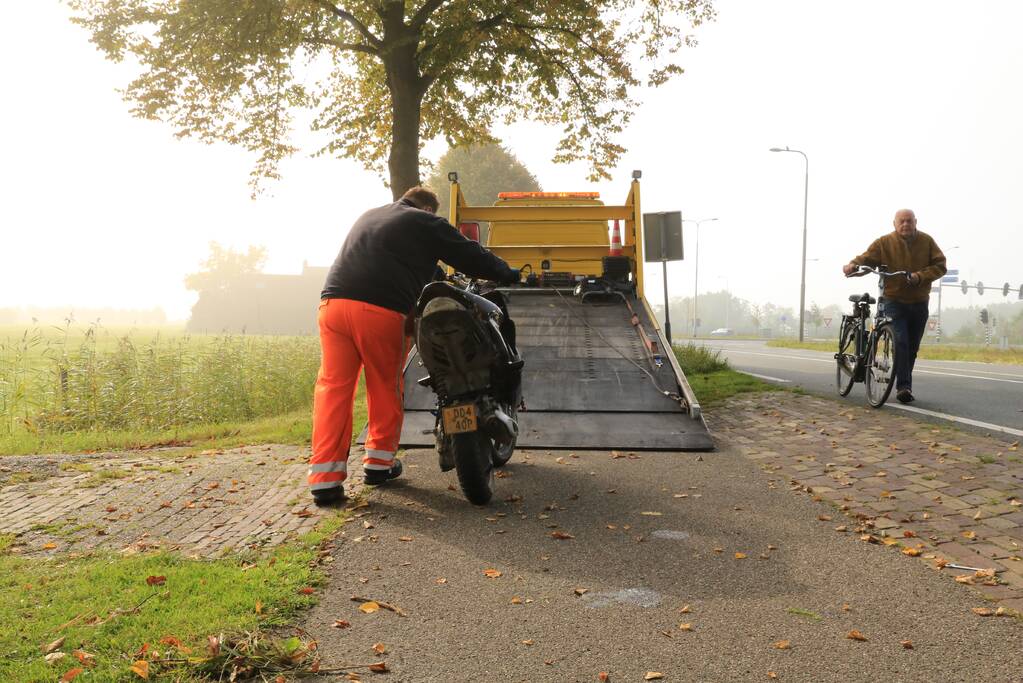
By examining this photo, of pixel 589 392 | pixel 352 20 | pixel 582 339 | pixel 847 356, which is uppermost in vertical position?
pixel 352 20

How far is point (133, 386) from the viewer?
35.6 feet

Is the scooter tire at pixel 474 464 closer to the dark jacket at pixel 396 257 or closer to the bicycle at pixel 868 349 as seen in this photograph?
the dark jacket at pixel 396 257

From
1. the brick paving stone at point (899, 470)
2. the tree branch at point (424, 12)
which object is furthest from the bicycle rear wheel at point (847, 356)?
the tree branch at point (424, 12)

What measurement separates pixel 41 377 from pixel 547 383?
767 centimetres

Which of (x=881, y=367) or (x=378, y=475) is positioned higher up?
(x=881, y=367)

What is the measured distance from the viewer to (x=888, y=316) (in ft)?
27.8

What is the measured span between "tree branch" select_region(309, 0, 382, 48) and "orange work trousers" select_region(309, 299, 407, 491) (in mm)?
11315

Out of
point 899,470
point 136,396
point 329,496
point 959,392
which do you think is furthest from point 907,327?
point 136,396

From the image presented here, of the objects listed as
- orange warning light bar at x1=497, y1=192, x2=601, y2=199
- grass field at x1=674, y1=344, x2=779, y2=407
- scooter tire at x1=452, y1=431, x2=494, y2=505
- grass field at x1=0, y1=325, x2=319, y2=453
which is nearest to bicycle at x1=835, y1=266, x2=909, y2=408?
grass field at x1=674, y1=344, x2=779, y2=407

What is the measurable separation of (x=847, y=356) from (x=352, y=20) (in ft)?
35.6

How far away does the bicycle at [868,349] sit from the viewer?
828 cm

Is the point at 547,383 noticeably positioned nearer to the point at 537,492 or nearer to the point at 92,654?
the point at 537,492

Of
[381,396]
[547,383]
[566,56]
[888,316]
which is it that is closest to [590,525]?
[381,396]

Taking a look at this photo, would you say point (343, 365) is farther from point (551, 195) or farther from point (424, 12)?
point (424, 12)
